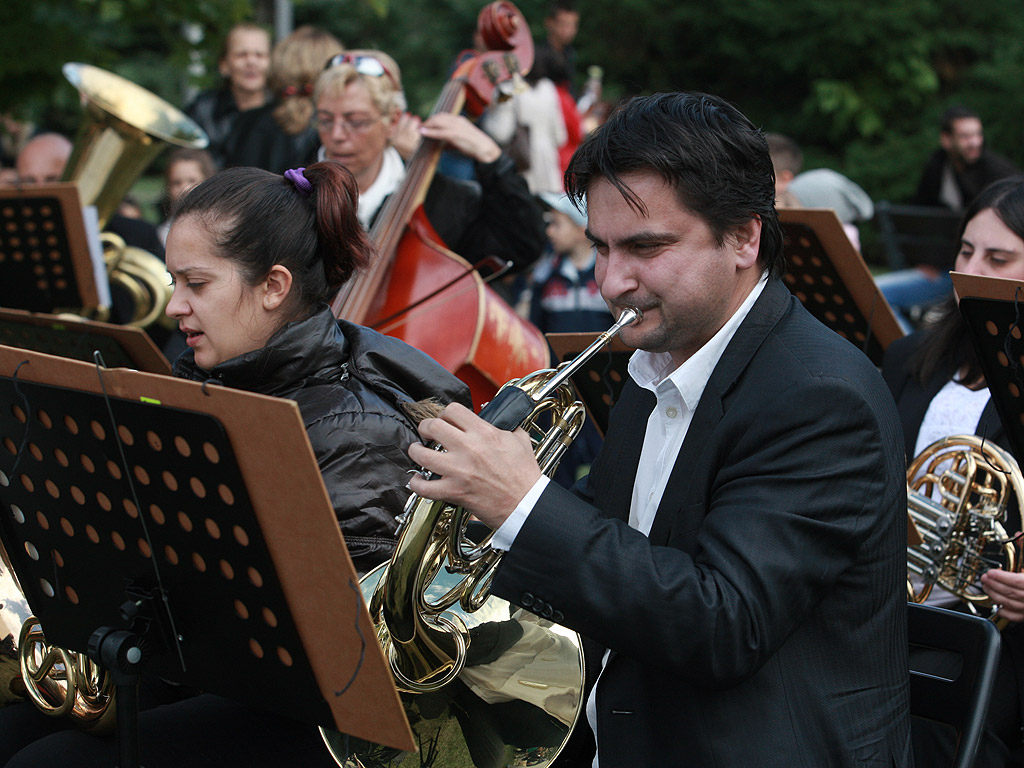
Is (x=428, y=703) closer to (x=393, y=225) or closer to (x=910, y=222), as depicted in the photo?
(x=393, y=225)

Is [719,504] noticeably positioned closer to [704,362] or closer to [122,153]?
[704,362]

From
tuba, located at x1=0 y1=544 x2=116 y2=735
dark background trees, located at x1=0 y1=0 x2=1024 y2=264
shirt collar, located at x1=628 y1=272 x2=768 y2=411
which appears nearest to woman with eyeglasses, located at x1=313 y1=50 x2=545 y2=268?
tuba, located at x1=0 y1=544 x2=116 y2=735

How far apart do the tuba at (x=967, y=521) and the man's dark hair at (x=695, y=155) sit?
1208mm

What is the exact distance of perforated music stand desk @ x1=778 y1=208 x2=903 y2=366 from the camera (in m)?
2.81

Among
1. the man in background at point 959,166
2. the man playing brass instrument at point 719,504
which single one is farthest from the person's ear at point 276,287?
the man in background at point 959,166

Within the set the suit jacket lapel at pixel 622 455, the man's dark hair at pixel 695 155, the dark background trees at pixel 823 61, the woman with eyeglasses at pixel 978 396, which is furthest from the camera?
the dark background trees at pixel 823 61

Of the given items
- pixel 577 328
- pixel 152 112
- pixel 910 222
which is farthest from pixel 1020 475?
pixel 910 222

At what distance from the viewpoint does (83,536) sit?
1815mm

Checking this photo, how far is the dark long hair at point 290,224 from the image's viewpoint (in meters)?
2.25

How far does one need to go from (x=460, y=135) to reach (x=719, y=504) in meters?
2.38

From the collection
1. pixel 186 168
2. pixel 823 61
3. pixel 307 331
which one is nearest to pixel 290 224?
pixel 307 331

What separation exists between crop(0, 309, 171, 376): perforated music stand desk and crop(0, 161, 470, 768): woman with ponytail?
0.50 m

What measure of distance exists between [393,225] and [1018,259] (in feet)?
6.09

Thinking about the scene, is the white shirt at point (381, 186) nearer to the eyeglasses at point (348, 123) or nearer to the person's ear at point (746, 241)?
the eyeglasses at point (348, 123)
